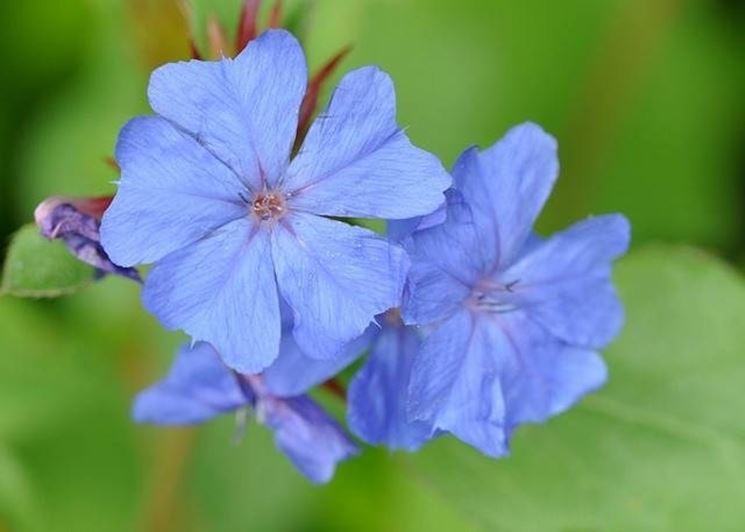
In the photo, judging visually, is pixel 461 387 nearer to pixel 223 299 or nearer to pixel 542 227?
A: pixel 223 299

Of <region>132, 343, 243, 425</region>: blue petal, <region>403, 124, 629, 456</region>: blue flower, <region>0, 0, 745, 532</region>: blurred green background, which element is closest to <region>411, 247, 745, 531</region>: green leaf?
<region>0, 0, 745, 532</region>: blurred green background

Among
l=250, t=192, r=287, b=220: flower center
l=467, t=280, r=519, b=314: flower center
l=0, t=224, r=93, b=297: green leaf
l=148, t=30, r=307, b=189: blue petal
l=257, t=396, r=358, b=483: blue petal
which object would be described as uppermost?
l=148, t=30, r=307, b=189: blue petal

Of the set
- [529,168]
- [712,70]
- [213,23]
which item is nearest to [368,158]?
[529,168]

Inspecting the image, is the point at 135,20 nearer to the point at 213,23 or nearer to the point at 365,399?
the point at 213,23

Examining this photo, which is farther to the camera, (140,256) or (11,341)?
(11,341)

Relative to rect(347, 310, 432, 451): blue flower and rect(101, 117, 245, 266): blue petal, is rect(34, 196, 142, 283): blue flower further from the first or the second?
rect(347, 310, 432, 451): blue flower
